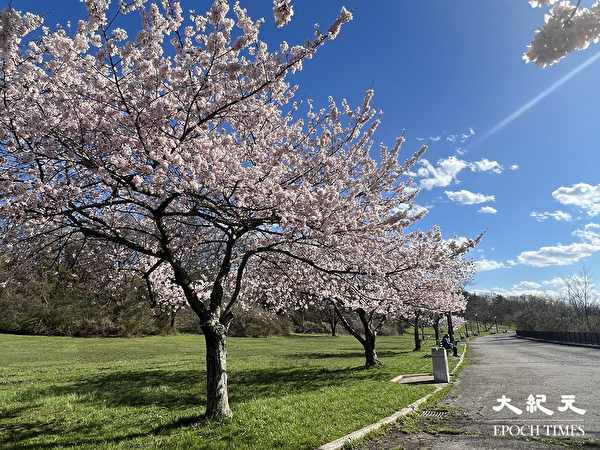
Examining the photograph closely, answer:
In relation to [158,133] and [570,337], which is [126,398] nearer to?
[158,133]

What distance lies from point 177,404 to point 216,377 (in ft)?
10.1

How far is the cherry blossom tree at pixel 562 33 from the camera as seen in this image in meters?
3.70

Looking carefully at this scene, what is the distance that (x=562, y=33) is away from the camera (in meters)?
3.73

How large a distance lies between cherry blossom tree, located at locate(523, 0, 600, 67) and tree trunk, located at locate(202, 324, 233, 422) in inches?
294

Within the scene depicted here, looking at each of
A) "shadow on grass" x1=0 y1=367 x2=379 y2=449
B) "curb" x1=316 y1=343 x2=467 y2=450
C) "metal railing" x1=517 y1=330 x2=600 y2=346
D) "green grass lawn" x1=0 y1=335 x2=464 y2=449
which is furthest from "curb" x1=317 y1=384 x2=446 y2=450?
"metal railing" x1=517 y1=330 x2=600 y2=346

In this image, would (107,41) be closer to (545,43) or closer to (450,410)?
(545,43)

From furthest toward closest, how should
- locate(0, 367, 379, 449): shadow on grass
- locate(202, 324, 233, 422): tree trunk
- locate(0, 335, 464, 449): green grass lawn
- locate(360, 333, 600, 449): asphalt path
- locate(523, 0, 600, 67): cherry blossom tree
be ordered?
1. locate(202, 324, 233, 422): tree trunk
2. locate(0, 367, 379, 449): shadow on grass
3. locate(0, 335, 464, 449): green grass lawn
4. locate(360, 333, 600, 449): asphalt path
5. locate(523, 0, 600, 67): cherry blossom tree

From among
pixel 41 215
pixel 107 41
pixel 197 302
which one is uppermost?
pixel 107 41

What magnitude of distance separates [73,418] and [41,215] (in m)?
5.04

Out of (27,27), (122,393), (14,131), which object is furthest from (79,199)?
(122,393)

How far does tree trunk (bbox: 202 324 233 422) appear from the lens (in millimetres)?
7277

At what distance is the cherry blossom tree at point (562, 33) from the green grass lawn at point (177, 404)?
6.57 metres

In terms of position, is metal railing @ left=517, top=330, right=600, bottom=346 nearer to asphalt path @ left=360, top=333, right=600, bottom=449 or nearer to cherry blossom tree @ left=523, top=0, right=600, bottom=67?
asphalt path @ left=360, top=333, right=600, bottom=449

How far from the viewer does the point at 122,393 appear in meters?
10.6
